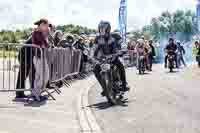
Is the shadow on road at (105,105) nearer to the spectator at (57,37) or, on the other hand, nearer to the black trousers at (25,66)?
the black trousers at (25,66)

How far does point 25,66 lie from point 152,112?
11.8 feet

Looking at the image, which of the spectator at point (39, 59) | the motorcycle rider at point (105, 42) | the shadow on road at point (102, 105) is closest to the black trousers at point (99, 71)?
the motorcycle rider at point (105, 42)

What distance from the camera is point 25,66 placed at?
13039mm

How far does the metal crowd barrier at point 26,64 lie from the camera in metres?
13.0

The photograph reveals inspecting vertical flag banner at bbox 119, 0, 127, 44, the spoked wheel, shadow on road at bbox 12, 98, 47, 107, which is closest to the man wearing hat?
shadow on road at bbox 12, 98, 47, 107

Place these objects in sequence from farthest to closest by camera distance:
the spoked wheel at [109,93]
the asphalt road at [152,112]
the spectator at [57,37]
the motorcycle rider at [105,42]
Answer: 1. the spectator at [57,37]
2. the motorcycle rider at [105,42]
3. the spoked wheel at [109,93]
4. the asphalt road at [152,112]

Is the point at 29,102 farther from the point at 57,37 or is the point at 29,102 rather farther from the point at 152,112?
the point at 57,37

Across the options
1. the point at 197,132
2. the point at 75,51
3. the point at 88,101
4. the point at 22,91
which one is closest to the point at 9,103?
the point at 22,91

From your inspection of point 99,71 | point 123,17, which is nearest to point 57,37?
point 99,71

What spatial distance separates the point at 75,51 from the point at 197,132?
12149mm

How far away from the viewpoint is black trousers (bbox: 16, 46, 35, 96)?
42.7ft

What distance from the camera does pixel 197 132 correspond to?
8.62 metres

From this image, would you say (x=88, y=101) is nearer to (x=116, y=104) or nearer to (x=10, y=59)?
(x=116, y=104)

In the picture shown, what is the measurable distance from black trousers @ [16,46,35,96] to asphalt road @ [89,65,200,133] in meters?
1.66
